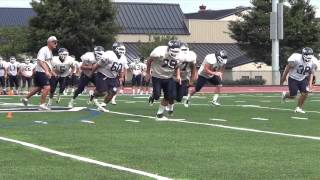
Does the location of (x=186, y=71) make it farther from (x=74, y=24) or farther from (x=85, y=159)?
(x=74, y=24)

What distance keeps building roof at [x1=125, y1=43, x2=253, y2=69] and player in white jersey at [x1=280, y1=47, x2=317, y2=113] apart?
43.4 meters

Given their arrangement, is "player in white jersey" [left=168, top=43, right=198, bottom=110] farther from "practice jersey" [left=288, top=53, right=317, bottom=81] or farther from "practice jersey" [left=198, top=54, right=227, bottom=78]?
"practice jersey" [left=288, top=53, right=317, bottom=81]

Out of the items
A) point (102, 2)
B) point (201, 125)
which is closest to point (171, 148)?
point (201, 125)

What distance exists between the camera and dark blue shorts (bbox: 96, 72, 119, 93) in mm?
18484

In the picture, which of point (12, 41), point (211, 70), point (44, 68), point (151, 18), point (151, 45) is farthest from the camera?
point (151, 18)

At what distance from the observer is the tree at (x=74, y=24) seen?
48.1 m

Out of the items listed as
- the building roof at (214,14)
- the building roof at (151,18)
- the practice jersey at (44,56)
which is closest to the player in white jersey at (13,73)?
the practice jersey at (44,56)

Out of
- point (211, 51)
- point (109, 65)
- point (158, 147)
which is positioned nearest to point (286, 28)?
point (211, 51)

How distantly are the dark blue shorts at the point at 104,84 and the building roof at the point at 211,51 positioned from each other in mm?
43034

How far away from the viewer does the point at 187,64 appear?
17.6 m

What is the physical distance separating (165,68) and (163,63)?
0.38 feet

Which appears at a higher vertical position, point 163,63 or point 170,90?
point 163,63

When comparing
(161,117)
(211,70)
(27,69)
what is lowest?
(161,117)

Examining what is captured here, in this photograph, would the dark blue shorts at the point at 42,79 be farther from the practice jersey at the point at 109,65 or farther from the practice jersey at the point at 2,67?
the practice jersey at the point at 2,67
